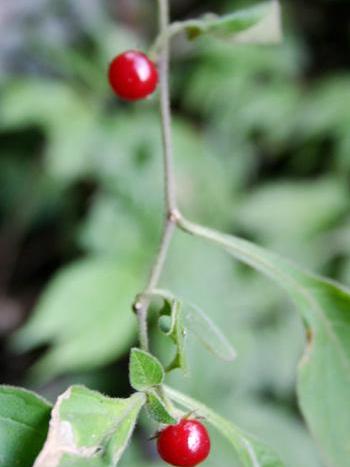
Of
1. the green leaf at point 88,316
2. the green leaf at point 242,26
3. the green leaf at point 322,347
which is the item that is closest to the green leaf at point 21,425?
the green leaf at point 322,347

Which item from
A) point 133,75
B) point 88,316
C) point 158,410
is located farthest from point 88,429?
point 88,316

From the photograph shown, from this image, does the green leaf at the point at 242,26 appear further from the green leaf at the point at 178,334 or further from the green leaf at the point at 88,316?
the green leaf at the point at 88,316

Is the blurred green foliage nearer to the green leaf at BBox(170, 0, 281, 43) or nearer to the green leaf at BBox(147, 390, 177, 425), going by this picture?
the green leaf at BBox(170, 0, 281, 43)

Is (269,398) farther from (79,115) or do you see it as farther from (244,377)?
(79,115)

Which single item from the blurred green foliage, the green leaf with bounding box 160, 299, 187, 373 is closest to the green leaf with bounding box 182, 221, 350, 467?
the green leaf with bounding box 160, 299, 187, 373

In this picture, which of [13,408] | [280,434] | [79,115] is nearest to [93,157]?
[79,115]

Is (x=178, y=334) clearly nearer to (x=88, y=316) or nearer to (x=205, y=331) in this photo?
(x=205, y=331)
